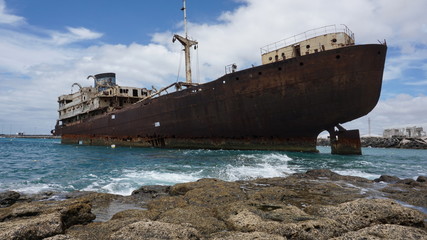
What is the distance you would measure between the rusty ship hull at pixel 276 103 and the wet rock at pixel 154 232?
1410 centimetres

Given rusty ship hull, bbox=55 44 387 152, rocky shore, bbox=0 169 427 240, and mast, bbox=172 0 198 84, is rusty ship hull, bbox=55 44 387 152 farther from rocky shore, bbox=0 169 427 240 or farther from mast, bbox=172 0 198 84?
rocky shore, bbox=0 169 427 240

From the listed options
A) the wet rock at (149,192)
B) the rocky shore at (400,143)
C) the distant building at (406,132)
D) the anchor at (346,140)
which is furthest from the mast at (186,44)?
the distant building at (406,132)

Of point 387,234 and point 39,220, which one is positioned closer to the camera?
point 387,234

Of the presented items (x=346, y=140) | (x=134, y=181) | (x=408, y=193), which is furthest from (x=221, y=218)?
(x=346, y=140)

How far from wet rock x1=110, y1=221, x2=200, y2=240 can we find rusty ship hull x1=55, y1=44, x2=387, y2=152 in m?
14.1

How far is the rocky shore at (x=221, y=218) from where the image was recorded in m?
2.96

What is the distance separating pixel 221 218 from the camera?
3842 mm

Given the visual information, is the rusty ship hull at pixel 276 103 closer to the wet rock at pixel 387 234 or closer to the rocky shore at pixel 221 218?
the rocky shore at pixel 221 218

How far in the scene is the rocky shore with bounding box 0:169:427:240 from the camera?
2.96 meters

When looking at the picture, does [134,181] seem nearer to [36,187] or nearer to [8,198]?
[36,187]

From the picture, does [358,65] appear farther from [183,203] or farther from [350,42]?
[183,203]

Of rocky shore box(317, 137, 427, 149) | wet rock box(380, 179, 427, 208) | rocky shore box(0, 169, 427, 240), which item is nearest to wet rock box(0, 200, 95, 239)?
rocky shore box(0, 169, 427, 240)

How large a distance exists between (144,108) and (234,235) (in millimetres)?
21610

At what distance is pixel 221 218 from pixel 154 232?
3.81 feet
